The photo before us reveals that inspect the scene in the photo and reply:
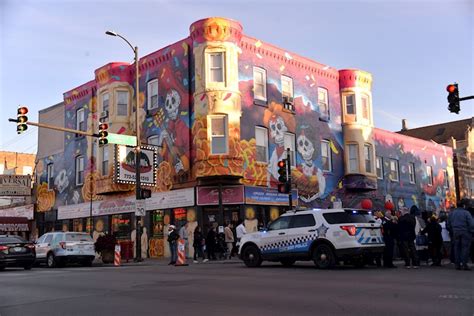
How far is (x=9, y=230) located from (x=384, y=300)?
35.0 metres

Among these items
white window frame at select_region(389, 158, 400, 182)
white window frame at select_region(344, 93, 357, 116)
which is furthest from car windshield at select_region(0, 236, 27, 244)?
white window frame at select_region(389, 158, 400, 182)

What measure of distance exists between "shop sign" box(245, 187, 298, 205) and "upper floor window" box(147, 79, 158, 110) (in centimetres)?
811

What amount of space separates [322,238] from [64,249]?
12.0m

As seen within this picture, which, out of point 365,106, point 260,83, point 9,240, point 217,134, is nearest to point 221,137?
point 217,134

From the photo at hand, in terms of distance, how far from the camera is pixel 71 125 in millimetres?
36281

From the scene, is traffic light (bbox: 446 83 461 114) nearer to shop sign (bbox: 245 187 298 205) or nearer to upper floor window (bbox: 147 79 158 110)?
shop sign (bbox: 245 187 298 205)

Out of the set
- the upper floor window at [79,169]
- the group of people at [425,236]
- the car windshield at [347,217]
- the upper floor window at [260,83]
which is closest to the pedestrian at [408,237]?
the group of people at [425,236]

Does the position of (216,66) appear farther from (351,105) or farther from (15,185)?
(15,185)

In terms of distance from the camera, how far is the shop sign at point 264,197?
2681 cm

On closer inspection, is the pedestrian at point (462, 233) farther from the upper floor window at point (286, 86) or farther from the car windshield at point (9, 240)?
the upper floor window at point (286, 86)

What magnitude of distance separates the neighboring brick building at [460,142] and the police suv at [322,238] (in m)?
27.4

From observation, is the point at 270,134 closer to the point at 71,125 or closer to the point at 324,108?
the point at 324,108

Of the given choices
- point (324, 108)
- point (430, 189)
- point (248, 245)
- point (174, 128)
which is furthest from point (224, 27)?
point (430, 189)

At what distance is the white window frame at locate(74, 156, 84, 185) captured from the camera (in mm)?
35016
